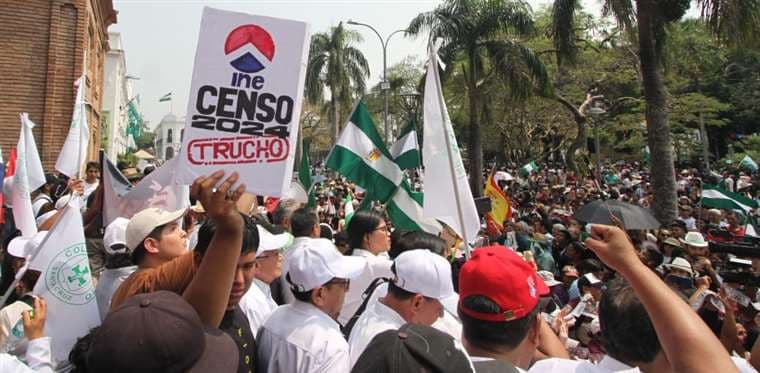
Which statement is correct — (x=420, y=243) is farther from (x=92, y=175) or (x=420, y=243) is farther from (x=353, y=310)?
(x=92, y=175)

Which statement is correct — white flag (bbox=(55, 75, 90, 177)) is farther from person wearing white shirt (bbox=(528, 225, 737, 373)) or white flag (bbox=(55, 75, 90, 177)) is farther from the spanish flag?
person wearing white shirt (bbox=(528, 225, 737, 373))

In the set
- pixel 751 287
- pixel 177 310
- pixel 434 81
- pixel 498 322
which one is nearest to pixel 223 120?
pixel 177 310

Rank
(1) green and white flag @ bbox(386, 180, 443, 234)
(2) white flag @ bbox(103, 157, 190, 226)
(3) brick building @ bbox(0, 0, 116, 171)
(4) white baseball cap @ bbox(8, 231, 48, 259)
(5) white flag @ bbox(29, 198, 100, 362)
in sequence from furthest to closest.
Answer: (3) brick building @ bbox(0, 0, 116, 171), (1) green and white flag @ bbox(386, 180, 443, 234), (2) white flag @ bbox(103, 157, 190, 226), (4) white baseball cap @ bbox(8, 231, 48, 259), (5) white flag @ bbox(29, 198, 100, 362)

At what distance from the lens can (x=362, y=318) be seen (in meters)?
2.72

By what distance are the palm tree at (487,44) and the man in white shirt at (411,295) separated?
1703 cm

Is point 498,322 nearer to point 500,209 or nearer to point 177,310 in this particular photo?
point 177,310

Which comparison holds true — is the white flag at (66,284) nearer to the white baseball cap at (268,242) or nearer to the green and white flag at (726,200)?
the white baseball cap at (268,242)

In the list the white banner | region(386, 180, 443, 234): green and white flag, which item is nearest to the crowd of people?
the white banner

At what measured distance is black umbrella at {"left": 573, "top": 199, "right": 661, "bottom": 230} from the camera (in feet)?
21.6

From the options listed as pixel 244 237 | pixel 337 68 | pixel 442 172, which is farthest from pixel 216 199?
pixel 337 68

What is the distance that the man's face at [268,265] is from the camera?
11.1 feet

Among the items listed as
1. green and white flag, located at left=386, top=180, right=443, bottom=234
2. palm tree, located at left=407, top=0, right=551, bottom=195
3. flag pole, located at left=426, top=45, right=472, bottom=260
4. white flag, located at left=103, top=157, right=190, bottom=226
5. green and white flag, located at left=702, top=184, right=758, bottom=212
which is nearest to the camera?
white flag, located at left=103, top=157, right=190, bottom=226

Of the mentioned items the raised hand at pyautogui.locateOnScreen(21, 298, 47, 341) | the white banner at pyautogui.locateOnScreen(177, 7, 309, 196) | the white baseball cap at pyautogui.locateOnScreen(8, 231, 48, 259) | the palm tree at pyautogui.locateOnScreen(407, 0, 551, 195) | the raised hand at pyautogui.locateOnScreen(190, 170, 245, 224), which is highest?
the palm tree at pyautogui.locateOnScreen(407, 0, 551, 195)

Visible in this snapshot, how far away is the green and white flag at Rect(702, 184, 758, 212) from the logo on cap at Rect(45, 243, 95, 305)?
9.14 meters
